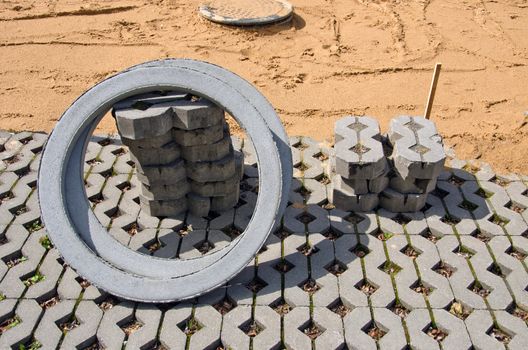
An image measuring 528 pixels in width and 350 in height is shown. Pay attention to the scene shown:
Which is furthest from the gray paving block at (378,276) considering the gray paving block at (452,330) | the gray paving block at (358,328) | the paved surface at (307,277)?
the gray paving block at (452,330)

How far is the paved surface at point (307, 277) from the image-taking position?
421cm

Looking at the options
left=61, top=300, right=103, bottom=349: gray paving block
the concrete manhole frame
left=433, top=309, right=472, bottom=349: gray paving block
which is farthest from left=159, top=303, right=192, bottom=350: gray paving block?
left=433, top=309, right=472, bottom=349: gray paving block

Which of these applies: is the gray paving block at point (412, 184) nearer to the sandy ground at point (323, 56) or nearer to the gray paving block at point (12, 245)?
the sandy ground at point (323, 56)

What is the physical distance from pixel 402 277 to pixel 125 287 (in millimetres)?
2431

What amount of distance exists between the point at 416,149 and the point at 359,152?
23.7 inches

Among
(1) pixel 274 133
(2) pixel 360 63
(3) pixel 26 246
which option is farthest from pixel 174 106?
(2) pixel 360 63

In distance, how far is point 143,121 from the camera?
448 cm

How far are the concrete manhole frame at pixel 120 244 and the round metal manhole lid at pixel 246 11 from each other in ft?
16.3

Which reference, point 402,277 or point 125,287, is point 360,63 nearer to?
point 402,277

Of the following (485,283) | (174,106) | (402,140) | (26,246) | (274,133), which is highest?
(174,106)

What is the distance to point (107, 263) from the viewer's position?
4484mm

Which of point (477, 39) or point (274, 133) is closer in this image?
point (274, 133)

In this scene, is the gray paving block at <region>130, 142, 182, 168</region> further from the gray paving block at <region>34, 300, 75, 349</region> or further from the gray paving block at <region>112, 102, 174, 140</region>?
the gray paving block at <region>34, 300, 75, 349</region>

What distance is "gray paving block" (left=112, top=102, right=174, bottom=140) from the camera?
4469mm
